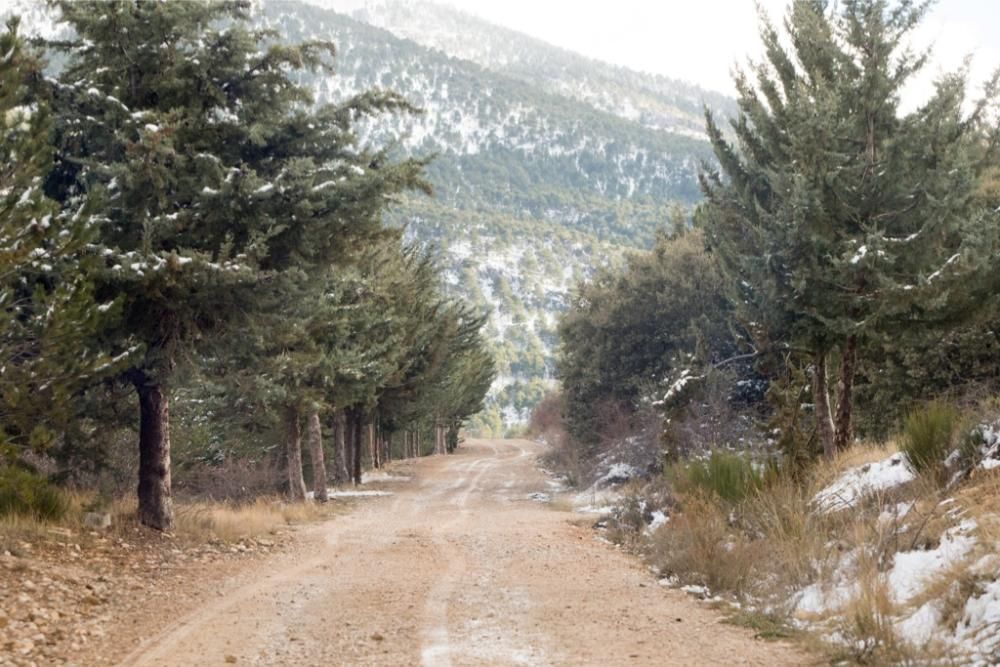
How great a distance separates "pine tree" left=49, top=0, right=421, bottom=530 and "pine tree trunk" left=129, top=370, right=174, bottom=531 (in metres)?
0.02

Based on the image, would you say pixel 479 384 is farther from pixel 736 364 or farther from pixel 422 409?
pixel 736 364

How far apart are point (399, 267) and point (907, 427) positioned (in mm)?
21431

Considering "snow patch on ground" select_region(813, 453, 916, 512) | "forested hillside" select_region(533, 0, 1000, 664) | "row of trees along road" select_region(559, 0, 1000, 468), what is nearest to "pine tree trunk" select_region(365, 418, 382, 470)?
"forested hillside" select_region(533, 0, 1000, 664)

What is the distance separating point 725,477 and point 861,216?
5.31 m

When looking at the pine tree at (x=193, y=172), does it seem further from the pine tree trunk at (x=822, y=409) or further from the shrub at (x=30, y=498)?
the pine tree trunk at (x=822, y=409)

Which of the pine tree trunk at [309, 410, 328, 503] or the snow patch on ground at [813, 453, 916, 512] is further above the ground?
the snow patch on ground at [813, 453, 916, 512]

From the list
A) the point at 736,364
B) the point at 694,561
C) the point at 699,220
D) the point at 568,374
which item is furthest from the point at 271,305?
the point at 699,220

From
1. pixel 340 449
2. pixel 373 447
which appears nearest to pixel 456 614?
pixel 340 449

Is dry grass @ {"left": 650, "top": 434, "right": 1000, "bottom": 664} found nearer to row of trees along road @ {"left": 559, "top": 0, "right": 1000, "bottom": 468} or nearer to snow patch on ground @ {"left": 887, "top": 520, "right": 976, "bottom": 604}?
snow patch on ground @ {"left": 887, "top": 520, "right": 976, "bottom": 604}

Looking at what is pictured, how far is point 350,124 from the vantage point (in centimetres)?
1409

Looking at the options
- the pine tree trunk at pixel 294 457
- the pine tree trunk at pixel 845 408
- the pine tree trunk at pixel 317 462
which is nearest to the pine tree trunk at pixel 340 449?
the pine tree trunk at pixel 317 462

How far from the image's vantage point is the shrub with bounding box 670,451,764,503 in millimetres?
12203

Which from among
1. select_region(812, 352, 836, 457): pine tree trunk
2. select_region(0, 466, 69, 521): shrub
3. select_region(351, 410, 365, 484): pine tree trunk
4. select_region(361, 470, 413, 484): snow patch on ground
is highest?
select_region(812, 352, 836, 457): pine tree trunk

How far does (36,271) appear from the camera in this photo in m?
10.1
